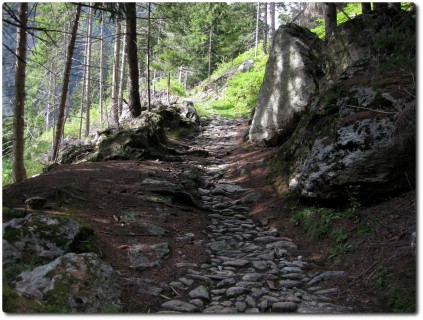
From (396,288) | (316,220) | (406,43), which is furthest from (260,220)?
(406,43)

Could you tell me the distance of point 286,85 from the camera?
474 inches

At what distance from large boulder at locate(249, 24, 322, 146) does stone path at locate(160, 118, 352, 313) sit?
14.7 ft

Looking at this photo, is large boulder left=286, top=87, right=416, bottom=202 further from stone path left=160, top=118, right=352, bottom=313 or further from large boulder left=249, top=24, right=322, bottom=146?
large boulder left=249, top=24, right=322, bottom=146

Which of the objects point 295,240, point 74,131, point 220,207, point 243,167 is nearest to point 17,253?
point 295,240

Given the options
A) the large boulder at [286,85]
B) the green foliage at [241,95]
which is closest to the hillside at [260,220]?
the large boulder at [286,85]

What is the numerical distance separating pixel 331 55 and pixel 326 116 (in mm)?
4139

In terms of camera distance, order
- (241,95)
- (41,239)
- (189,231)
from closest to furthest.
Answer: (41,239)
(189,231)
(241,95)

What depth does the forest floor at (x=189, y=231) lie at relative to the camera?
4.29 metres

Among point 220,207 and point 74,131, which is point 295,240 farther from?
point 74,131

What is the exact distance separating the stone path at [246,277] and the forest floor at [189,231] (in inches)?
7.1

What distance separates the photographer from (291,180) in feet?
25.8

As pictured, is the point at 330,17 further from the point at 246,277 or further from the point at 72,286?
the point at 72,286

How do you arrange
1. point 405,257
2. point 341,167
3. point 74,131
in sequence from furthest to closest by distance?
point 74,131 → point 341,167 → point 405,257

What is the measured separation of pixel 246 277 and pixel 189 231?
1958 mm
